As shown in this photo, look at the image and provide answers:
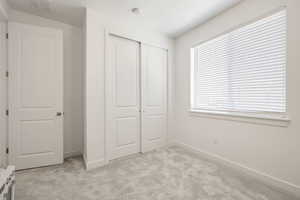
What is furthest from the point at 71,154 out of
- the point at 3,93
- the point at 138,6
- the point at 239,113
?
the point at 239,113

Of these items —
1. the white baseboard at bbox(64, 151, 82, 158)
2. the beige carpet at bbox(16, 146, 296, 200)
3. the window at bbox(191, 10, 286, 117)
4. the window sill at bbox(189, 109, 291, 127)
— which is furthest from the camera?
the white baseboard at bbox(64, 151, 82, 158)

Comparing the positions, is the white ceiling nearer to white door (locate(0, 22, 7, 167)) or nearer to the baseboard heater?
white door (locate(0, 22, 7, 167))

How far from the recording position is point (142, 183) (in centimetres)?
190

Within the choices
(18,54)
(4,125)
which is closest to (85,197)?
(4,125)

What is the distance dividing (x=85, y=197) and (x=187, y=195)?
118cm

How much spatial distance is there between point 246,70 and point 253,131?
3.03 feet

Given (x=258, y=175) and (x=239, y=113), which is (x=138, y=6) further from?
(x=258, y=175)

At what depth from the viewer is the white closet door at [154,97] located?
3039 millimetres

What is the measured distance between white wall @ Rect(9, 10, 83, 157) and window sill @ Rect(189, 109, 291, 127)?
2496mm

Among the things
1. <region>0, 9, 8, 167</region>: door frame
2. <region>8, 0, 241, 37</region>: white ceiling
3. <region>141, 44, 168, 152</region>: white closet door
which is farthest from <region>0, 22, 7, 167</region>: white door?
<region>141, 44, 168, 152</region>: white closet door

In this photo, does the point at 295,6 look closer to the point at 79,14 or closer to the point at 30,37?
the point at 79,14

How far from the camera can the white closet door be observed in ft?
9.97

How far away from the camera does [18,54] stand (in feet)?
7.32

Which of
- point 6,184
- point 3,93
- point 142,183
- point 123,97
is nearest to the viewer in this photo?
Answer: point 6,184
